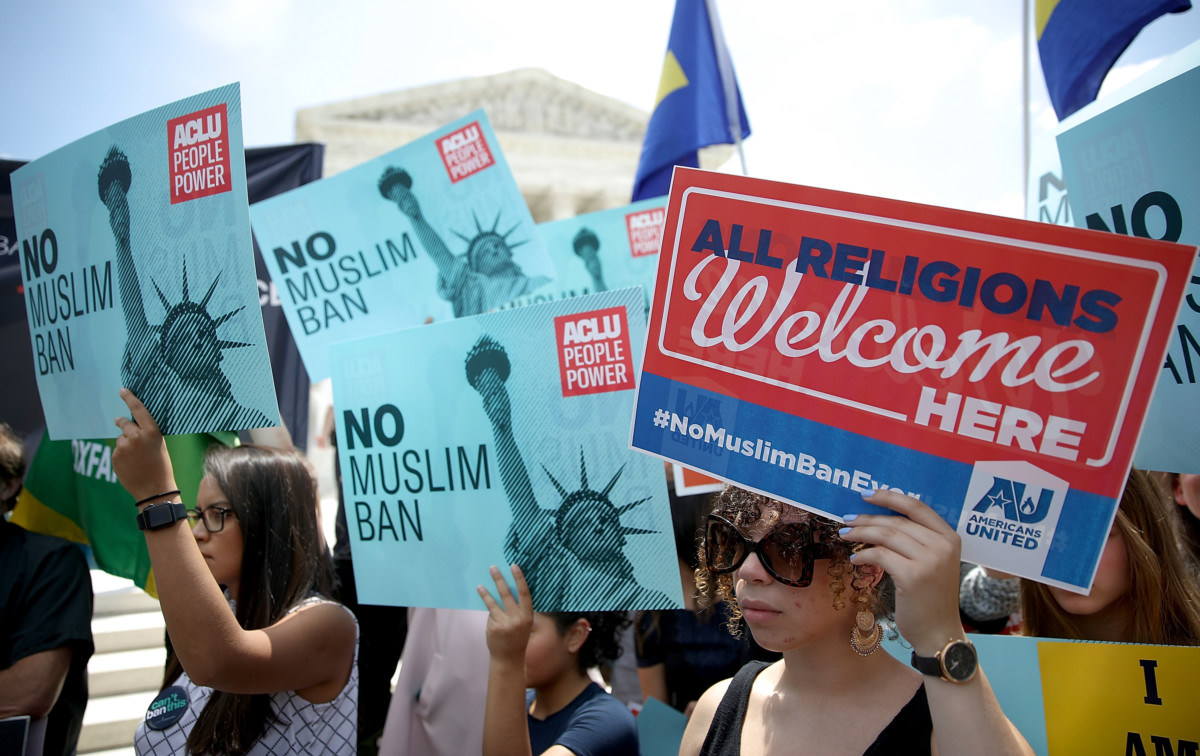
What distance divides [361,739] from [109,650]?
3.78 m

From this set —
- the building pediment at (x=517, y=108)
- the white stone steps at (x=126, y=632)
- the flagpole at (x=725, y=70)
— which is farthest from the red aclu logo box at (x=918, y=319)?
the building pediment at (x=517, y=108)

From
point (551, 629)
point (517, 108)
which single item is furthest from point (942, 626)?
point (517, 108)

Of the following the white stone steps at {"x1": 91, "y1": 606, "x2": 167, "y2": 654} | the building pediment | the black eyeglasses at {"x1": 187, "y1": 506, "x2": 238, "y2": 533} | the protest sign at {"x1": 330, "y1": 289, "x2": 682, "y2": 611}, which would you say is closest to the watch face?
the protest sign at {"x1": 330, "y1": 289, "x2": 682, "y2": 611}

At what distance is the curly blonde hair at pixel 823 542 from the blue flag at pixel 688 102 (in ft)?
11.0

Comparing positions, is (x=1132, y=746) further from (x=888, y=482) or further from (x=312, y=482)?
(x=312, y=482)

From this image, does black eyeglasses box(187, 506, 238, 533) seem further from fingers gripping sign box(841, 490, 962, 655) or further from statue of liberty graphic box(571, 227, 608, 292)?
statue of liberty graphic box(571, 227, 608, 292)

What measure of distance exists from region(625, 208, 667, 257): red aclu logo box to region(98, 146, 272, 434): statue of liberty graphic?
2.52 meters

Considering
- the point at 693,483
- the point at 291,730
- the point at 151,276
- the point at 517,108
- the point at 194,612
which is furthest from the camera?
the point at 517,108

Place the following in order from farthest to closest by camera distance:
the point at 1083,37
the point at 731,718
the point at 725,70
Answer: the point at 725,70, the point at 1083,37, the point at 731,718

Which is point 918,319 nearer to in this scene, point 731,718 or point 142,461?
point 731,718

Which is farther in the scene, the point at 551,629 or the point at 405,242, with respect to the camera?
the point at 405,242

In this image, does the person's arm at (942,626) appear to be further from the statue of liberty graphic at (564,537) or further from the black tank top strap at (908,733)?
the statue of liberty graphic at (564,537)

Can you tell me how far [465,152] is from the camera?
328 centimetres

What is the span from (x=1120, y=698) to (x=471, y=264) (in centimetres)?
264
